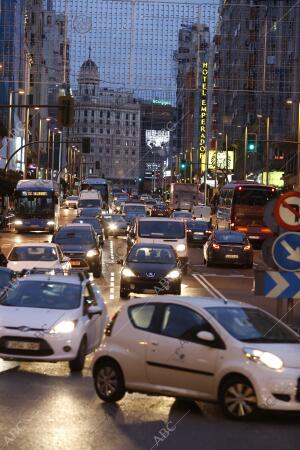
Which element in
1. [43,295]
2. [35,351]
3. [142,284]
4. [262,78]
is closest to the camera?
[35,351]

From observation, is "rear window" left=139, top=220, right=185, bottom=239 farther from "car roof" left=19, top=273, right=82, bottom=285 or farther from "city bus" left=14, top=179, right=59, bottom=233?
"city bus" left=14, top=179, right=59, bottom=233

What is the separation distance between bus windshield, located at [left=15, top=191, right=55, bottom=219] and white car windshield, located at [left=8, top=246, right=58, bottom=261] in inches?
1343

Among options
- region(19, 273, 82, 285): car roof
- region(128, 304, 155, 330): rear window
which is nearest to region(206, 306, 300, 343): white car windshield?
region(128, 304, 155, 330): rear window

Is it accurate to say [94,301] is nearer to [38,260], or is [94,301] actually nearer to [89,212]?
[38,260]

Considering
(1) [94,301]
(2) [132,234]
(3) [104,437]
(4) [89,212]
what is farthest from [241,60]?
(3) [104,437]

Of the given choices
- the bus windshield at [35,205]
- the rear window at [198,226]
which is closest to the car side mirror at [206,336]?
the rear window at [198,226]

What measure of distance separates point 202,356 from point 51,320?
418 centimetres

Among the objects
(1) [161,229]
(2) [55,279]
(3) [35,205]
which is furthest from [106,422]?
(3) [35,205]

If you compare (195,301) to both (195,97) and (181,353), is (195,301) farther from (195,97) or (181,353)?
(195,97)

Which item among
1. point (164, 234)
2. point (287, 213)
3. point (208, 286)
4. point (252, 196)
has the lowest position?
point (208, 286)

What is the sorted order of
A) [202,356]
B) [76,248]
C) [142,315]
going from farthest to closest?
1. [76,248]
2. [142,315]
3. [202,356]

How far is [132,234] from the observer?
3869 cm

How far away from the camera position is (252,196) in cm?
5691

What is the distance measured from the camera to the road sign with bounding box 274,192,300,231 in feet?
50.6
